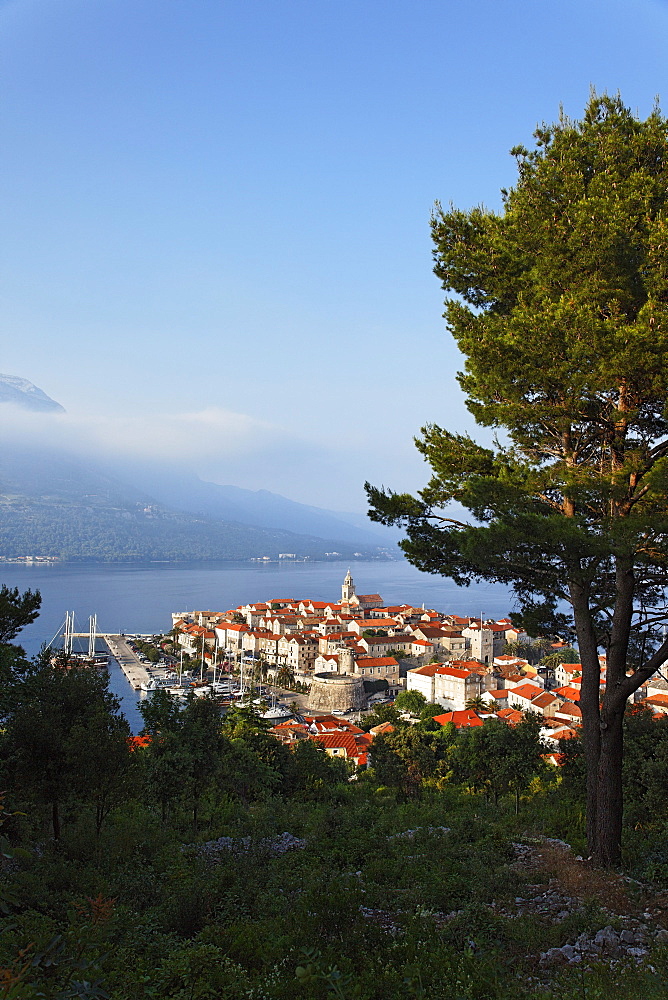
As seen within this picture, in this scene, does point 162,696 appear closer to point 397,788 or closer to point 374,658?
point 397,788

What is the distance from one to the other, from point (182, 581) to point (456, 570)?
118188mm

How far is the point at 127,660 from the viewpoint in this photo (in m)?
53.6

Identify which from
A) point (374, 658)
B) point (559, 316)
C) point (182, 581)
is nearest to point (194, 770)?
point (559, 316)

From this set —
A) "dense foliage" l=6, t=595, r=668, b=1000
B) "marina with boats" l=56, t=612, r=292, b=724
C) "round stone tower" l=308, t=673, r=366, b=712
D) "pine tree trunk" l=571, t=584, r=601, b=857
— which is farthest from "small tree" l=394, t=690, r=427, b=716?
"pine tree trunk" l=571, t=584, r=601, b=857

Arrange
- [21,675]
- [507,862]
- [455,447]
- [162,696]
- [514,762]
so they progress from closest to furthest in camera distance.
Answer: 1. [507,862]
2. [455,447]
3. [21,675]
4. [162,696]
5. [514,762]

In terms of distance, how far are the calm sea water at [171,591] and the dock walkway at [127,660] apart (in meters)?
0.82

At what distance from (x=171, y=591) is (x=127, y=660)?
49.2 meters

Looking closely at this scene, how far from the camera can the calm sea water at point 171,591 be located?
70.6m

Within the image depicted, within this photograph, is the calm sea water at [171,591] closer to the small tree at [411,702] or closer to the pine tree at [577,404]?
the small tree at [411,702]

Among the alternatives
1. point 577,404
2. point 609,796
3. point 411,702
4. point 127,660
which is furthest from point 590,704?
point 127,660

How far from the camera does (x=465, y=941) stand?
370cm

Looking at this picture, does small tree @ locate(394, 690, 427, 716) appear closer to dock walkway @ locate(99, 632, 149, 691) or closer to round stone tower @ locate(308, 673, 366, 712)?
round stone tower @ locate(308, 673, 366, 712)

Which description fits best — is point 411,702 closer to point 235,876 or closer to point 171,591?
point 235,876

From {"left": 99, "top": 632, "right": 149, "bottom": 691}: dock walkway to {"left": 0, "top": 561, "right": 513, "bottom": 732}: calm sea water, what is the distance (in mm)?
815
